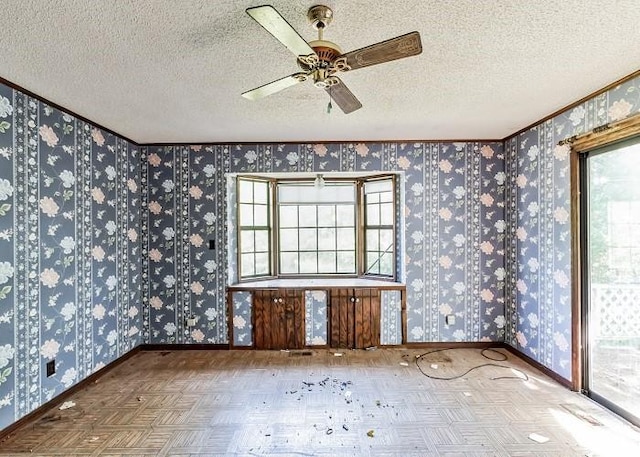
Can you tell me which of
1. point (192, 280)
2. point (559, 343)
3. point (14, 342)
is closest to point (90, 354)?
point (14, 342)

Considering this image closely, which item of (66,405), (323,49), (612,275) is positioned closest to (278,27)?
(323,49)

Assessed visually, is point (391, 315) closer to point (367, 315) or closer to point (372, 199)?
point (367, 315)

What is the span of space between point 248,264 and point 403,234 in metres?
2.01

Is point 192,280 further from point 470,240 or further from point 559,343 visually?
point 559,343

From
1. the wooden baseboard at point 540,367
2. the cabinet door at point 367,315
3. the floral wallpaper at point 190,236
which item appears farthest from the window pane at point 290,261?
the wooden baseboard at point 540,367

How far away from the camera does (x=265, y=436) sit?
7.88 feet

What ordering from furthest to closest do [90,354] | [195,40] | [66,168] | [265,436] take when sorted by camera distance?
Answer: [90,354] < [66,168] < [265,436] < [195,40]

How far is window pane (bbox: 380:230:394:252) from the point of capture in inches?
173

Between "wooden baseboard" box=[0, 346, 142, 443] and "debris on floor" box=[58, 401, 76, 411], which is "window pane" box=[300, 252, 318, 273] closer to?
"wooden baseboard" box=[0, 346, 142, 443]

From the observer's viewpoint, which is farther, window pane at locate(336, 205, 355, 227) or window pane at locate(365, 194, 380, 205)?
window pane at locate(336, 205, 355, 227)

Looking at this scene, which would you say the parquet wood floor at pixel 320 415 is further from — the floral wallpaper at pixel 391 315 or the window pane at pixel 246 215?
the window pane at pixel 246 215

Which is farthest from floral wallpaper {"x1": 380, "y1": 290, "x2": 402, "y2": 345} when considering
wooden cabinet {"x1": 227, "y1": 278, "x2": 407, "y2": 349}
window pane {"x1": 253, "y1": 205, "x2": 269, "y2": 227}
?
window pane {"x1": 253, "y1": 205, "x2": 269, "y2": 227}

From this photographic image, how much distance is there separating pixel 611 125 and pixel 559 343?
194 cm

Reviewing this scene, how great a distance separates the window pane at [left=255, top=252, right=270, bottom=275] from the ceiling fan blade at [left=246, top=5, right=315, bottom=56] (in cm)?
330
